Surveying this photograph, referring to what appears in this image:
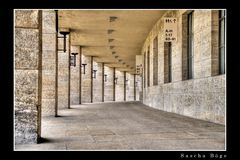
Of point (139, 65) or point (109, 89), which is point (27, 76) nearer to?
point (139, 65)

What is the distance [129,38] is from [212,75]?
1369cm

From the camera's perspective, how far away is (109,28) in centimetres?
1973

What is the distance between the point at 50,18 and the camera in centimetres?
1331

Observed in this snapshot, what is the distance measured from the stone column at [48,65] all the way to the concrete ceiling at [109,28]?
286 centimetres

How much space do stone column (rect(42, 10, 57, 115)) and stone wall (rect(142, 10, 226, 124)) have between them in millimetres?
4291

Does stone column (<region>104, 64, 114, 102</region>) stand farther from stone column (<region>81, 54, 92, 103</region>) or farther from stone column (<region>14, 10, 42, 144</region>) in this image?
stone column (<region>14, 10, 42, 144</region>)

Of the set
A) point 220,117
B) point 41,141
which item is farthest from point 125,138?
point 220,117

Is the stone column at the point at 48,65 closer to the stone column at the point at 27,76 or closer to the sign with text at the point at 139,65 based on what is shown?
the stone column at the point at 27,76

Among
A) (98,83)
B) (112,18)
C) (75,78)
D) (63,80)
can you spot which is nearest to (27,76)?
(112,18)

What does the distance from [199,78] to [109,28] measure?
31.8ft

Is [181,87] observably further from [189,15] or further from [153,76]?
[153,76]

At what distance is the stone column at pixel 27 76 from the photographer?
5.71 m

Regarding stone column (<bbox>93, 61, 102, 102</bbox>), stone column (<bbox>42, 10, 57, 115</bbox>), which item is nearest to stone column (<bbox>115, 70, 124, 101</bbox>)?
stone column (<bbox>93, 61, 102, 102</bbox>)
